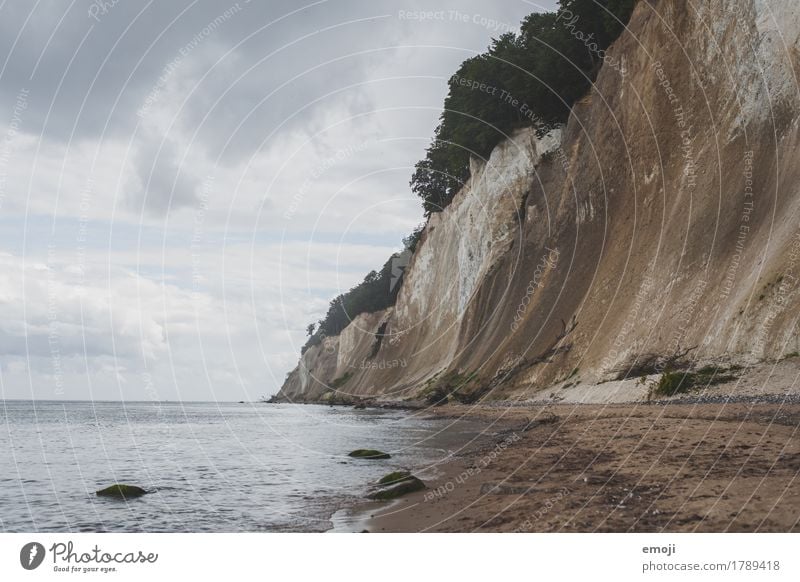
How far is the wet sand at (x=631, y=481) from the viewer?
23.6 feet

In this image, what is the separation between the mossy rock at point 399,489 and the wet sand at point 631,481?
0.86ft

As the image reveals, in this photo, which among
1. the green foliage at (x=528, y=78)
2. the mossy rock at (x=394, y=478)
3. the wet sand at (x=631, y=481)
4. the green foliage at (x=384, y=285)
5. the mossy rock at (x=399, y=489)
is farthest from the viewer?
the green foliage at (x=384, y=285)

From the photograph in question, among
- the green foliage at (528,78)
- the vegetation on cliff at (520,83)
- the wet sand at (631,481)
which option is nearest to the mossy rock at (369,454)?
the wet sand at (631,481)

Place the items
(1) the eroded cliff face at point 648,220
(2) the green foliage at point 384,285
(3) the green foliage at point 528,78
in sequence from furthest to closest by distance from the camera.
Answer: (2) the green foliage at point 384,285
(3) the green foliage at point 528,78
(1) the eroded cliff face at point 648,220

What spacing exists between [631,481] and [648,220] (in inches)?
941

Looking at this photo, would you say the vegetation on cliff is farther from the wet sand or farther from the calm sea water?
the wet sand

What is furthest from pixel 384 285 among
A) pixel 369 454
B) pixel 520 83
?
pixel 369 454

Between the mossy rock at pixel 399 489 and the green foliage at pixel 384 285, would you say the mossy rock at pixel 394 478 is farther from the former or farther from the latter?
the green foliage at pixel 384 285

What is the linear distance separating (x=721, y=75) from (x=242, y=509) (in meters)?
25.8

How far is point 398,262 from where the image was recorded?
91.9m

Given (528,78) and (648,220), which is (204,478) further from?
(528,78)

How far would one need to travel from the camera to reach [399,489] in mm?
11883

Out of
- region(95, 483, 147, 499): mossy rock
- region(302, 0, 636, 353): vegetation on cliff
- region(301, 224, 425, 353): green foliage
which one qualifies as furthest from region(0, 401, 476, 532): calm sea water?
region(301, 224, 425, 353): green foliage
